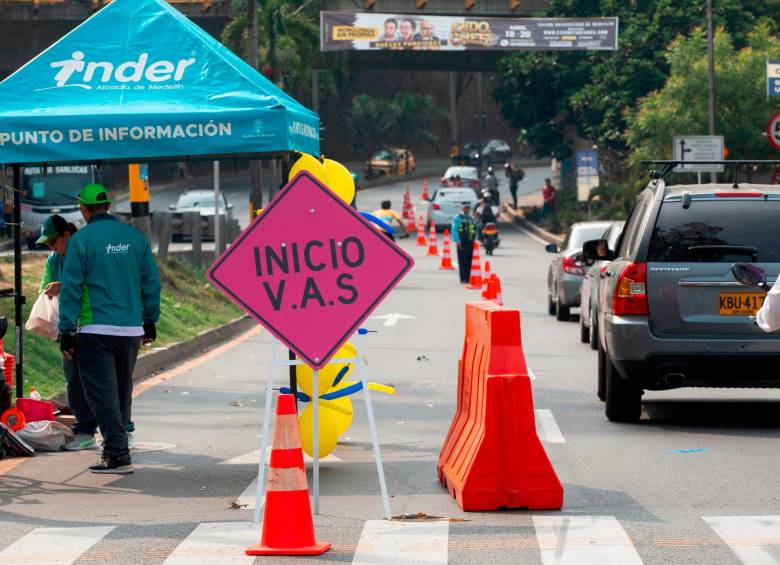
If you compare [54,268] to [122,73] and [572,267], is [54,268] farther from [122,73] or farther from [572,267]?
→ [572,267]

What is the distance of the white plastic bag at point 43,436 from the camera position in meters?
10.8

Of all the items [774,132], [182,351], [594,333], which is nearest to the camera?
[594,333]

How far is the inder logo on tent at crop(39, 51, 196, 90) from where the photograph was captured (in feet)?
34.4

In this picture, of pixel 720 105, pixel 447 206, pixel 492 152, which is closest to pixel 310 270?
pixel 720 105

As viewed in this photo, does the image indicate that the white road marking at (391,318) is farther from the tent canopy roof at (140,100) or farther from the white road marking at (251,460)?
the white road marking at (251,460)

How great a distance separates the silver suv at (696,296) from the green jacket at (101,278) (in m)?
3.68

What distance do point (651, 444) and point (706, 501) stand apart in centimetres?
224

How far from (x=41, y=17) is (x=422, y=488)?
56.5 metres

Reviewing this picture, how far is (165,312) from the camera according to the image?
20.3 meters

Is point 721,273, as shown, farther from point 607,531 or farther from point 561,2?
point 561,2

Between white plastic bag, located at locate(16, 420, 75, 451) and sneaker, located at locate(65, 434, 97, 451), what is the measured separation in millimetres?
55

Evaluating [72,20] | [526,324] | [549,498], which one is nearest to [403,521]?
[549,498]

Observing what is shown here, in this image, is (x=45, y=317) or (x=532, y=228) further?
(x=532, y=228)

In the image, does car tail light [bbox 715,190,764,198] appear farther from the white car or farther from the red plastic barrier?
the white car
